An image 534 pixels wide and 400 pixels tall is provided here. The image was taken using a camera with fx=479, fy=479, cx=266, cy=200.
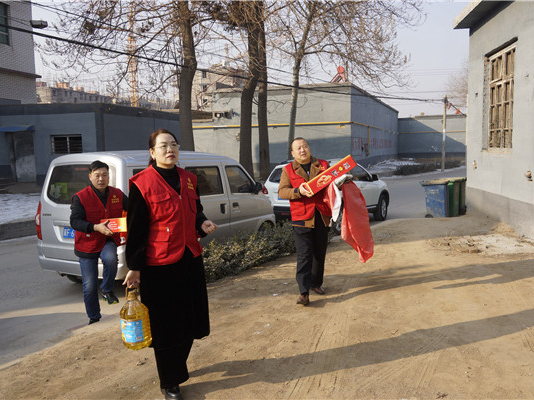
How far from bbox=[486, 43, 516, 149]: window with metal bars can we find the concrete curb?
37.8 ft

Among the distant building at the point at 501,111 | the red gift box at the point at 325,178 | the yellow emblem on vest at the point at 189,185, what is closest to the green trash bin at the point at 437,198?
the distant building at the point at 501,111

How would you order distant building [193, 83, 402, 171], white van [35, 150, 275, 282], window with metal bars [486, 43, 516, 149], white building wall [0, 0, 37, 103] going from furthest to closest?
1. distant building [193, 83, 402, 171]
2. white building wall [0, 0, 37, 103]
3. window with metal bars [486, 43, 516, 149]
4. white van [35, 150, 275, 282]

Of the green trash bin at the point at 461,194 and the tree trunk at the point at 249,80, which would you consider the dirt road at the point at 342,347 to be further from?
the tree trunk at the point at 249,80

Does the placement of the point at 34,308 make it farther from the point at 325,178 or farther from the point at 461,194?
the point at 461,194

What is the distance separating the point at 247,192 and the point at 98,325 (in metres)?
3.39

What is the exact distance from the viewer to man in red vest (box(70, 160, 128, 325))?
5.03 metres

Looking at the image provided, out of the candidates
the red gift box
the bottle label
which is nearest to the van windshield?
the red gift box

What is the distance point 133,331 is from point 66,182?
3782 millimetres

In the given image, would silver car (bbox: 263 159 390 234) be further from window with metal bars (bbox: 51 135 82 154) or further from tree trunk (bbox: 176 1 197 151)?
window with metal bars (bbox: 51 135 82 154)

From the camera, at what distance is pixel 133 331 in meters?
3.23

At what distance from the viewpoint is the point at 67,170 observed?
643 cm

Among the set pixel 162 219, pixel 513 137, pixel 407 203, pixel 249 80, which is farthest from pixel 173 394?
pixel 249 80

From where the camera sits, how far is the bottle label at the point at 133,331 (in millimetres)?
3232

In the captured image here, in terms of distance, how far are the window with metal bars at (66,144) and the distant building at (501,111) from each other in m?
16.8
